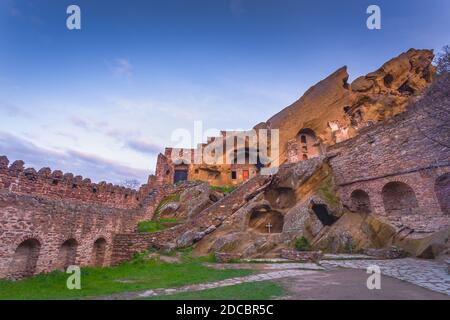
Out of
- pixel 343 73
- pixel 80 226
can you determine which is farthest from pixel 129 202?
pixel 343 73

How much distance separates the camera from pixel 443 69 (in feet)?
31.5

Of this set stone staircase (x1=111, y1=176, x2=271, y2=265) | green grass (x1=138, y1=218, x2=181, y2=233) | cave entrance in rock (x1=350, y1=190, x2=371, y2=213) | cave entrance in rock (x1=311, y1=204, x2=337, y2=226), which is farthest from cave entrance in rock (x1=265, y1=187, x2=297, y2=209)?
green grass (x1=138, y1=218, x2=181, y2=233)

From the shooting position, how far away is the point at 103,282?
870cm

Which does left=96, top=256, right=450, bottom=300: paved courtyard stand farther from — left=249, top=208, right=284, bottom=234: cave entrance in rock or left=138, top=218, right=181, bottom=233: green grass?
left=138, top=218, right=181, bottom=233: green grass

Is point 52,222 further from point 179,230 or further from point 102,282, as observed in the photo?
point 179,230

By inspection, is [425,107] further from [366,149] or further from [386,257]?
[386,257]

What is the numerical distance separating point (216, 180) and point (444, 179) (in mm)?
31343

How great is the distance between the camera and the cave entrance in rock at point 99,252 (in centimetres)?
1411

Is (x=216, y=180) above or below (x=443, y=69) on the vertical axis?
below

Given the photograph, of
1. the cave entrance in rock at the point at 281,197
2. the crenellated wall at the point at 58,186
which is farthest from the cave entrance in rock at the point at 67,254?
the cave entrance in rock at the point at 281,197

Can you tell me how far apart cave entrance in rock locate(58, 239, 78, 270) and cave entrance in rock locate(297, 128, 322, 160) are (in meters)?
30.8

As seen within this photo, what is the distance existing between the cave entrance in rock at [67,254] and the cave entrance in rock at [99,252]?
5.47ft

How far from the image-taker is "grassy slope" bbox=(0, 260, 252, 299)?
7219mm

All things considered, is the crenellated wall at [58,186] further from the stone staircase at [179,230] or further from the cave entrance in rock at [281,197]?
the cave entrance in rock at [281,197]
